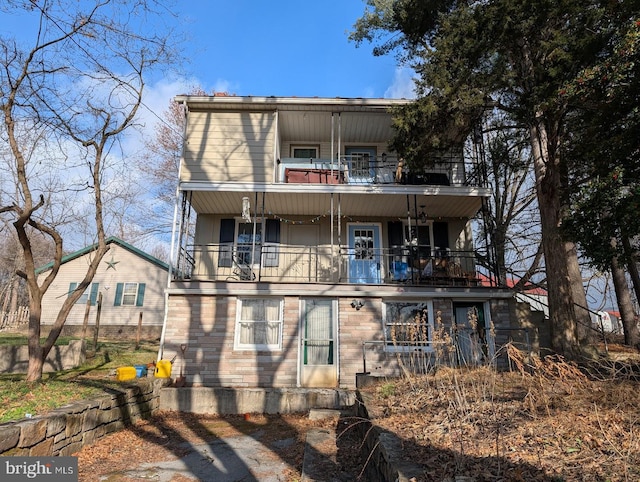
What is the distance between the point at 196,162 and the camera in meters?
13.5

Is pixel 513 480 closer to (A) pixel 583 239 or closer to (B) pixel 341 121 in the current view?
(A) pixel 583 239

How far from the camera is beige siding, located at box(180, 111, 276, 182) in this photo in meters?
13.3

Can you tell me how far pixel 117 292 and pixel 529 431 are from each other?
22540 mm

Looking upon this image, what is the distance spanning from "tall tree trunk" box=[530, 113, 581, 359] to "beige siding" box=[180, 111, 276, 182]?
809cm

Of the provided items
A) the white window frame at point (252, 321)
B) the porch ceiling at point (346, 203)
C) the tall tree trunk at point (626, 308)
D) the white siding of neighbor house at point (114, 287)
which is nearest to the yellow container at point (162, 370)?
the white window frame at point (252, 321)

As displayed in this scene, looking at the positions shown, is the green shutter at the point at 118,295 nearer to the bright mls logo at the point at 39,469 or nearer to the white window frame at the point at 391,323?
the white window frame at the point at 391,323

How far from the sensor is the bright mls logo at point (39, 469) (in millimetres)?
4207

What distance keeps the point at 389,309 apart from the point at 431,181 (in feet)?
15.0

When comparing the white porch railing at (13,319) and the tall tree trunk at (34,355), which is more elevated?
the white porch railing at (13,319)

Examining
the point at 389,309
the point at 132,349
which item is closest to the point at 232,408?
the point at 389,309

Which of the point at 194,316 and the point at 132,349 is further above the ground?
the point at 194,316

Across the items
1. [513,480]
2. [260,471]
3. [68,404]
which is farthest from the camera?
[68,404]

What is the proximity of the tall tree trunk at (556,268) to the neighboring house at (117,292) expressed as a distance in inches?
729

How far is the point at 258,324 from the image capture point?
1112 cm
